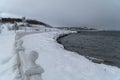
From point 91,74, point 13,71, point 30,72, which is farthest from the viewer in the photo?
point 91,74

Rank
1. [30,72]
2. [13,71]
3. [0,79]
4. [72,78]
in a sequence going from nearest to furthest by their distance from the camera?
[30,72], [0,79], [13,71], [72,78]

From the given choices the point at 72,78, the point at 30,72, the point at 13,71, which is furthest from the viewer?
the point at 72,78

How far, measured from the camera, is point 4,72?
661 centimetres

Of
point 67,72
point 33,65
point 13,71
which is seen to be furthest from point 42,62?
point 33,65

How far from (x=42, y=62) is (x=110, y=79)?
9.32 feet

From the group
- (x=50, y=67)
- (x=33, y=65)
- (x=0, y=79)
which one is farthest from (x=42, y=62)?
(x=33, y=65)

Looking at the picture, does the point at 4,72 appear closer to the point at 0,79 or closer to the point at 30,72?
the point at 0,79

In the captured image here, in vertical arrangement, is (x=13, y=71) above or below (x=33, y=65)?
below

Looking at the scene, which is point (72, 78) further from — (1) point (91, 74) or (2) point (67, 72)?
(1) point (91, 74)

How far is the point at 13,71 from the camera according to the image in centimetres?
652

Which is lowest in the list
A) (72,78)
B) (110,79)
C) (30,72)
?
(110,79)

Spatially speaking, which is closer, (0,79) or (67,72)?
(0,79)

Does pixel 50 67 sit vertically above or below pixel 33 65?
below

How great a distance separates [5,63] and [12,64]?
616mm
